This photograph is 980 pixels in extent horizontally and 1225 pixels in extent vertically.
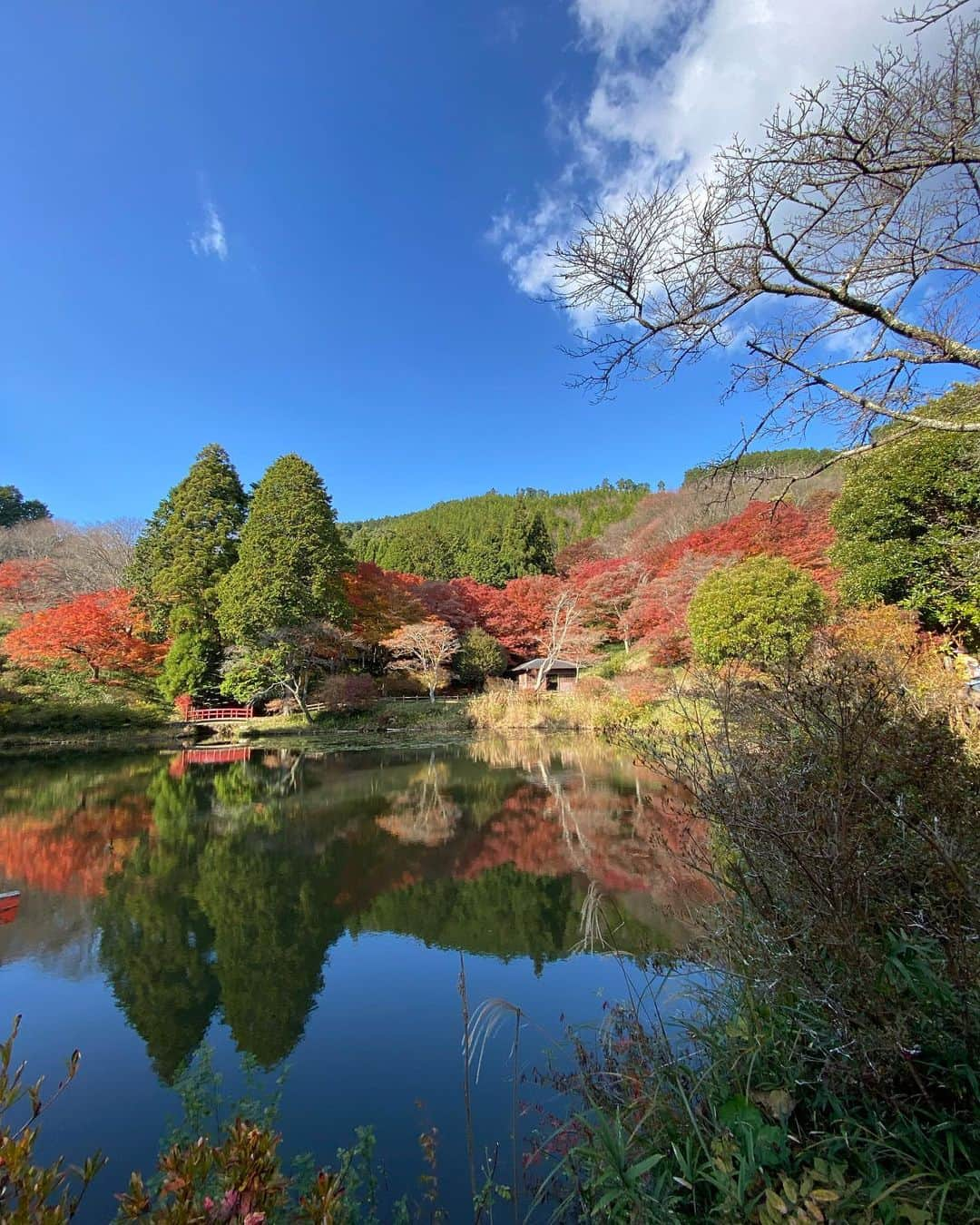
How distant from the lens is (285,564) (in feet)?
54.5

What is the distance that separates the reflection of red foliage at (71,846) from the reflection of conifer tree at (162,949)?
26 cm

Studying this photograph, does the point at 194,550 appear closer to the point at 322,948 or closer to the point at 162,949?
the point at 162,949

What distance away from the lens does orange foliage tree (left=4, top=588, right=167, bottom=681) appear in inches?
620

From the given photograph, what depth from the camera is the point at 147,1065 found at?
10.7 ft

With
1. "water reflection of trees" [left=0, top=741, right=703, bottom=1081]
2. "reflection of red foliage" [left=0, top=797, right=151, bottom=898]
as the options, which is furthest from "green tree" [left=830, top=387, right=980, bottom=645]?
"reflection of red foliage" [left=0, top=797, right=151, bottom=898]

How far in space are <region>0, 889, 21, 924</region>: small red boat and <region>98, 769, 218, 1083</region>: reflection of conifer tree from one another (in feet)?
2.17

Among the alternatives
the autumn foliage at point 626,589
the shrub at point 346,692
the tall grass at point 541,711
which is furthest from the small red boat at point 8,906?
the autumn foliage at point 626,589

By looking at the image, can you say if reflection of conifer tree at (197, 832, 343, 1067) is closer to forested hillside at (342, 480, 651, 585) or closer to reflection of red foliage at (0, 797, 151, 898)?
reflection of red foliage at (0, 797, 151, 898)

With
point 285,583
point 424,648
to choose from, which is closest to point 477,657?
point 424,648

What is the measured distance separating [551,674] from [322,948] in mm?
18606

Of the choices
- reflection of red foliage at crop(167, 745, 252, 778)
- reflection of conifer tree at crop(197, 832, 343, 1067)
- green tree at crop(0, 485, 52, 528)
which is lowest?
reflection of red foliage at crop(167, 745, 252, 778)

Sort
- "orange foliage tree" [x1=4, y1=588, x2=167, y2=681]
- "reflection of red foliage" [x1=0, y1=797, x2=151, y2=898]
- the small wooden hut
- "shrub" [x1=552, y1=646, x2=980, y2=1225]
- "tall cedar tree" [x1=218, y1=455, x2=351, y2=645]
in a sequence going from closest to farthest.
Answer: "shrub" [x1=552, y1=646, x2=980, y2=1225] < "reflection of red foliage" [x1=0, y1=797, x2=151, y2=898] < "orange foliage tree" [x1=4, y1=588, x2=167, y2=681] < "tall cedar tree" [x1=218, y1=455, x2=351, y2=645] < the small wooden hut

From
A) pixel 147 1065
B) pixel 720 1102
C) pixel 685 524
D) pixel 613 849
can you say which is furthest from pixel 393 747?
pixel 685 524

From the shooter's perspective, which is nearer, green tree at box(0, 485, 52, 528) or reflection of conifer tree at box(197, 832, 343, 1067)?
reflection of conifer tree at box(197, 832, 343, 1067)
